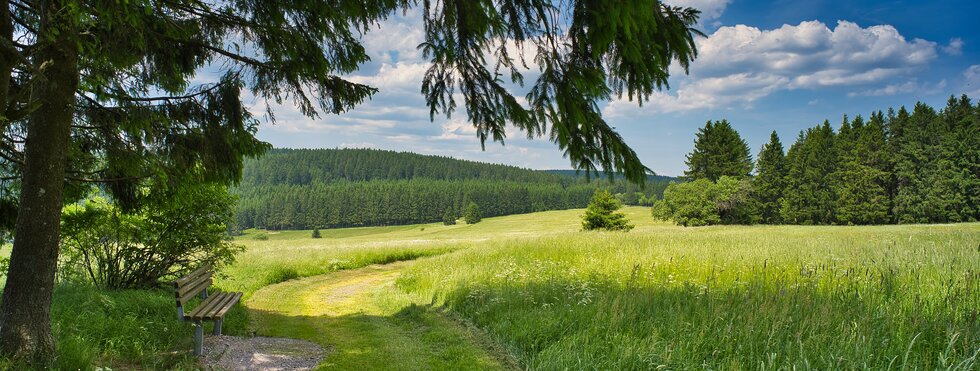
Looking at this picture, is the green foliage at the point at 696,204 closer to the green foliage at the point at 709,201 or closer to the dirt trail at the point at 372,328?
the green foliage at the point at 709,201

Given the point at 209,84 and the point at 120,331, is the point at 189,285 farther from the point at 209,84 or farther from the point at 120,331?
the point at 209,84

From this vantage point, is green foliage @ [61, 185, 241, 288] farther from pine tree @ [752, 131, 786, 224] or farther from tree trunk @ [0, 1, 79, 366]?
pine tree @ [752, 131, 786, 224]

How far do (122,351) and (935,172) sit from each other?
6488 cm

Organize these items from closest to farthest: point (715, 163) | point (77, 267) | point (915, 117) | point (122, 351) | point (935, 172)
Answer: point (122, 351)
point (77, 267)
point (935, 172)
point (915, 117)
point (715, 163)

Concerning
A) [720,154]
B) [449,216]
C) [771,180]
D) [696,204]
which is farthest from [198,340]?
[449,216]

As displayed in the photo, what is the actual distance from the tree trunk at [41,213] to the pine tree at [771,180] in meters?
65.0

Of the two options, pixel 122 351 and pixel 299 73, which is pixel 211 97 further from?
pixel 122 351

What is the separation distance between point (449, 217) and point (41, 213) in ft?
351

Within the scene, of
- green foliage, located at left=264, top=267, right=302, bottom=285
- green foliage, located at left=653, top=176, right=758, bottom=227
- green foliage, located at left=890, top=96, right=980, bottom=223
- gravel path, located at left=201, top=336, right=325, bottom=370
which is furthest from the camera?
green foliage, located at left=653, top=176, right=758, bottom=227

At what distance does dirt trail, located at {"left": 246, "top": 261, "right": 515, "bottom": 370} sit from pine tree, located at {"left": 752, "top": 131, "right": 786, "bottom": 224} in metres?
59.1

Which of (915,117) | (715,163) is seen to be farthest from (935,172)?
(715,163)

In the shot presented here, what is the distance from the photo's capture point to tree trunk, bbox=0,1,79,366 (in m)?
4.61

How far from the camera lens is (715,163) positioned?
5694 cm

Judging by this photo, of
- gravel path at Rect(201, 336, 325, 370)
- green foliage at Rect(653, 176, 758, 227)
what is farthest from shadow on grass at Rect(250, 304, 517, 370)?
green foliage at Rect(653, 176, 758, 227)
